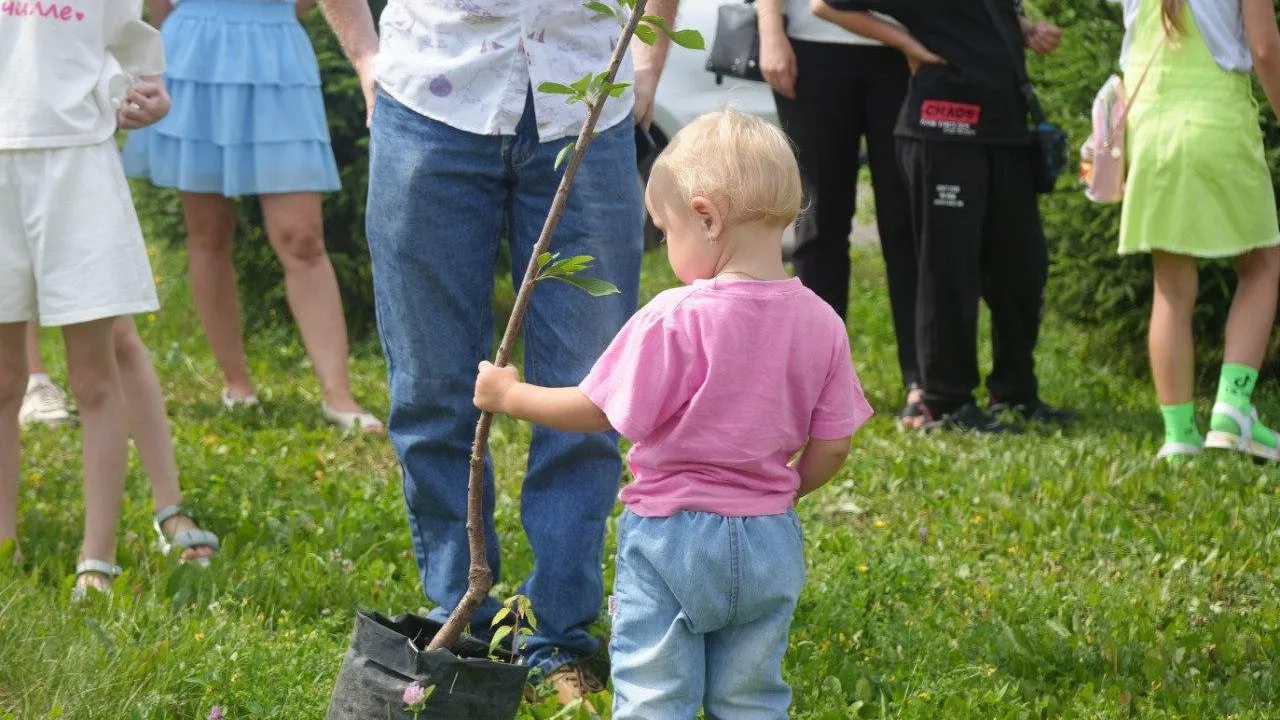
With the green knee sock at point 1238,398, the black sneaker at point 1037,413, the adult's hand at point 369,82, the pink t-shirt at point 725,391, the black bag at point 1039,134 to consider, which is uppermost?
the adult's hand at point 369,82

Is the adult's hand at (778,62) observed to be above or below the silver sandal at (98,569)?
above

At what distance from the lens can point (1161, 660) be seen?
3330 mm

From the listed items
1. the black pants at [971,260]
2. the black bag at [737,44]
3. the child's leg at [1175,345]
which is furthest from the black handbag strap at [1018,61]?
the black bag at [737,44]

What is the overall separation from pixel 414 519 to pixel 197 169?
260cm

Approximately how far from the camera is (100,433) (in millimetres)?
3871

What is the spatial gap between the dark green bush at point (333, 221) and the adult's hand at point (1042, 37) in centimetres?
265

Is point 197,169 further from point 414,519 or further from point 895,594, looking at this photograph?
point 895,594

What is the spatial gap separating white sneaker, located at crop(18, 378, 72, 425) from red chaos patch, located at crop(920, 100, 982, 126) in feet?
10.3

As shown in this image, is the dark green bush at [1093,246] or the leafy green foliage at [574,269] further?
the dark green bush at [1093,246]

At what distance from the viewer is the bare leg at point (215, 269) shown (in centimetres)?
562

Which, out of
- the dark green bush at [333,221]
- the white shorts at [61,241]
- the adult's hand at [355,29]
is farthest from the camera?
the dark green bush at [333,221]

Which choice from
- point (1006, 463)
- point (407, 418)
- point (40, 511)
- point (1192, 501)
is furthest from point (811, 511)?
point (40, 511)

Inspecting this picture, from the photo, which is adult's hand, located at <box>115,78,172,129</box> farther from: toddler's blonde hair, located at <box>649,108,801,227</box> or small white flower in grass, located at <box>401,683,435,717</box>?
small white flower in grass, located at <box>401,683,435,717</box>

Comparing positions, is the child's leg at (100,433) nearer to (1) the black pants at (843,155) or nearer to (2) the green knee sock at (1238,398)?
(1) the black pants at (843,155)
